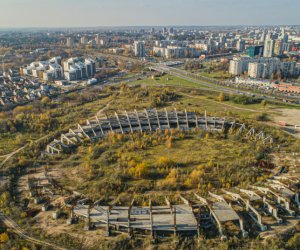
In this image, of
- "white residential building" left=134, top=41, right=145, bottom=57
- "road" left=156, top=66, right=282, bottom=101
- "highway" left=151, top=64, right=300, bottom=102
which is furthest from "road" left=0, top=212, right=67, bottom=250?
"white residential building" left=134, top=41, right=145, bottom=57

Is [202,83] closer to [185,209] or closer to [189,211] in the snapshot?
[185,209]

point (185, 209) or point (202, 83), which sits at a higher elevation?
point (202, 83)

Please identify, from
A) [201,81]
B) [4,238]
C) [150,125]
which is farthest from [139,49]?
[4,238]

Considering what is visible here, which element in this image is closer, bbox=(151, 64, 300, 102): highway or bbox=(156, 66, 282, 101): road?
bbox=(151, 64, 300, 102): highway

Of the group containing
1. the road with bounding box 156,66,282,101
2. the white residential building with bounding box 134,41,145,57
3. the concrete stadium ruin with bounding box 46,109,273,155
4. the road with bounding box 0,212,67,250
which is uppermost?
the white residential building with bounding box 134,41,145,57

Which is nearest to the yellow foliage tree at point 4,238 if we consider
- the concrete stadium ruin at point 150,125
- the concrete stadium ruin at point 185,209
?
the concrete stadium ruin at point 185,209

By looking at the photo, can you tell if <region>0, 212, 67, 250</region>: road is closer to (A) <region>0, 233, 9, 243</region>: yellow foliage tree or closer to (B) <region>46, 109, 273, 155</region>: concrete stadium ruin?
(A) <region>0, 233, 9, 243</region>: yellow foliage tree

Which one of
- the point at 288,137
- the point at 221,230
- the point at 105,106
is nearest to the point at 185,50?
the point at 105,106

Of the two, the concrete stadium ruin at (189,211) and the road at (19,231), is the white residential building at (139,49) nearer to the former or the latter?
the concrete stadium ruin at (189,211)
